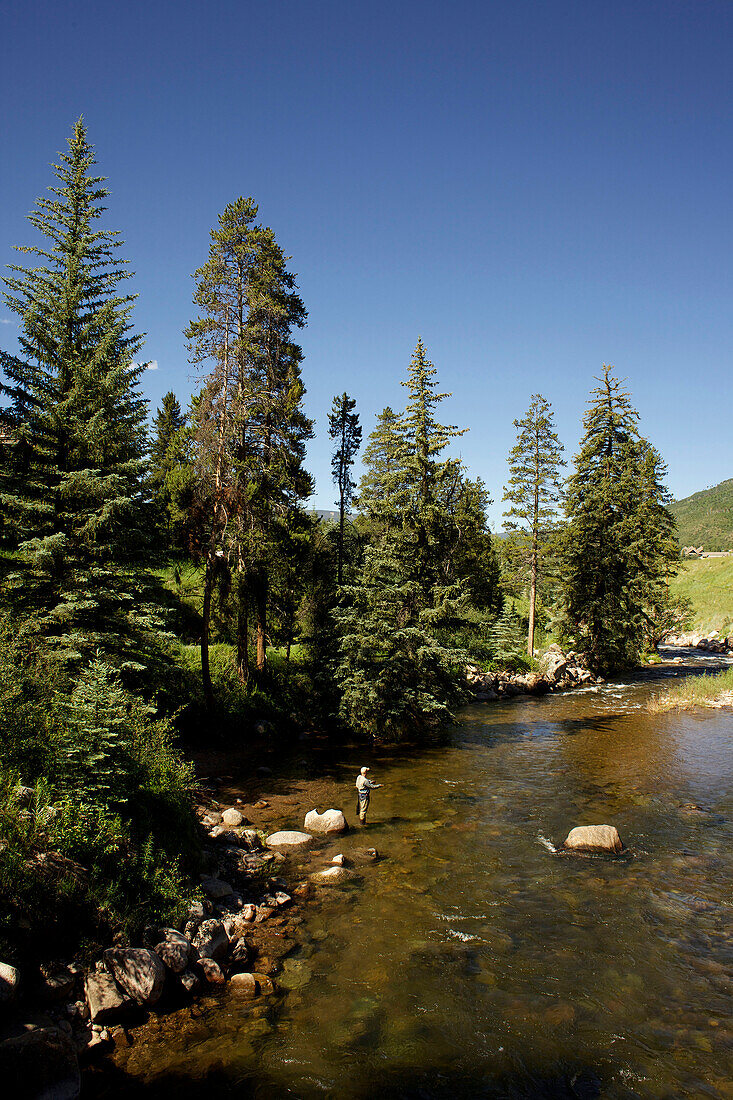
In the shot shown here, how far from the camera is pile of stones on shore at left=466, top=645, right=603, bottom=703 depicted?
32281mm

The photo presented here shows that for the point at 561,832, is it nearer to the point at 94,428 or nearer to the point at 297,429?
the point at 94,428

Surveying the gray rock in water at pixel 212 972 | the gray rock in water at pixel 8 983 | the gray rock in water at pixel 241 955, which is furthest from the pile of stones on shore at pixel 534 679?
the gray rock in water at pixel 8 983

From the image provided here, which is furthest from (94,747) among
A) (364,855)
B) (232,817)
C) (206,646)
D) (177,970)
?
(206,646)

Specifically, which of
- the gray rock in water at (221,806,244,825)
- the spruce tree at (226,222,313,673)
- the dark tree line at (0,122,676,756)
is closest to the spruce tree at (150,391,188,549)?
the dark tree line at (0,122,676,756)

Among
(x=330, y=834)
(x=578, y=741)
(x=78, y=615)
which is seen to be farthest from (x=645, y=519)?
(x=78, y=615)

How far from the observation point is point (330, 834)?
1289 cm

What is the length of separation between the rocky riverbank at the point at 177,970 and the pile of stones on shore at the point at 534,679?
20.6 meters

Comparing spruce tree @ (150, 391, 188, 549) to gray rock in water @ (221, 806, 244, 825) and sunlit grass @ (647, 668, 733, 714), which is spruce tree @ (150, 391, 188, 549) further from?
sunlit grass @ (647, 668, 733, 714)

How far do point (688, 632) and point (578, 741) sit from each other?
45.4 meters

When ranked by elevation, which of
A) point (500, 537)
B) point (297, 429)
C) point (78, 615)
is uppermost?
point (297, 429)

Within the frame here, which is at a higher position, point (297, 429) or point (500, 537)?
point (297, 429)

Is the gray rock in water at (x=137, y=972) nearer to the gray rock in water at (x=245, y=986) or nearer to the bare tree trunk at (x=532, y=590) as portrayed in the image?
the gray rock in water at (x=245, y=986)

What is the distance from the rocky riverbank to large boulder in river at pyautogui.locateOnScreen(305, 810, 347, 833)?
1138mm

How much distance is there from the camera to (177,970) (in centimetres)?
707
